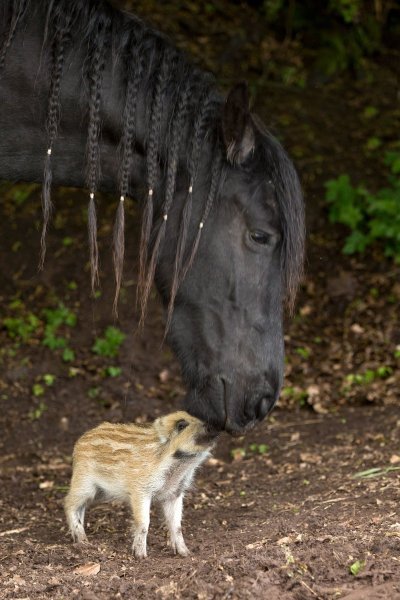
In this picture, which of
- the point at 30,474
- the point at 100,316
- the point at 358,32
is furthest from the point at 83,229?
the point at 358,32

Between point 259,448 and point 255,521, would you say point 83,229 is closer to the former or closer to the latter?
point 259,448

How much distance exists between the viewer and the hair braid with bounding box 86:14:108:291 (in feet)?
14.9

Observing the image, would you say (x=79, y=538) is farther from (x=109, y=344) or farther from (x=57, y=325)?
(x=57, y=325)

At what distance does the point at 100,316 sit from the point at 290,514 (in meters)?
4.43

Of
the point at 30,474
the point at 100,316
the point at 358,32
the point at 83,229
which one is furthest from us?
the point at 358,32

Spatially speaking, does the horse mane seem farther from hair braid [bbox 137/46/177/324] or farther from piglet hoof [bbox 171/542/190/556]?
piglet hoof [bbox 171/542/190/556]

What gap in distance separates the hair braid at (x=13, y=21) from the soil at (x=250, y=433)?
2384 millimetres

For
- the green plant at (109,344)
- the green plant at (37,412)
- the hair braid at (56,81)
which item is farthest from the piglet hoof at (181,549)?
the green plant at (109,344)

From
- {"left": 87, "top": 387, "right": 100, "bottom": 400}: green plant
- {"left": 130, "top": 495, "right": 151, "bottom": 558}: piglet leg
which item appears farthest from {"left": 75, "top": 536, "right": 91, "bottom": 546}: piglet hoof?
{"left": 87, "top": 387, "right": 100, "bottom": 400}: green plant

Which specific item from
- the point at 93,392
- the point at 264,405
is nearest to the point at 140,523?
the point at 264,405

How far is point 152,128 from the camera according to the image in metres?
4.54

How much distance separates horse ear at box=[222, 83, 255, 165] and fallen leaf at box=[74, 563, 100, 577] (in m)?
1.96

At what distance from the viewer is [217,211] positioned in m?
4.54

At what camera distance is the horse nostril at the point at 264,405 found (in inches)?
174
